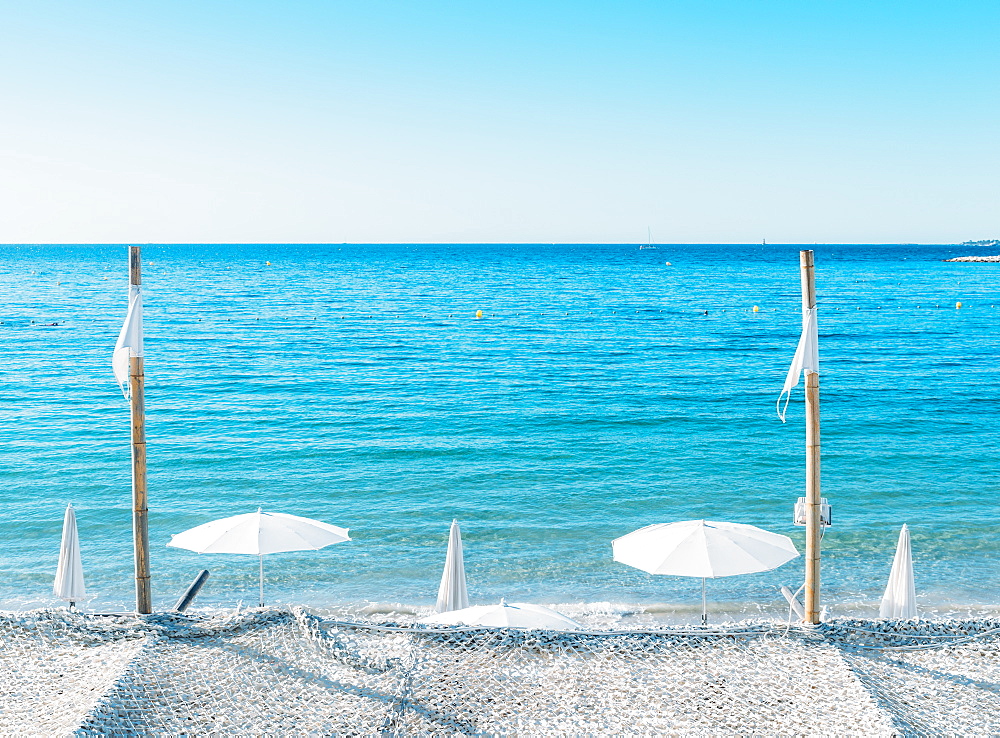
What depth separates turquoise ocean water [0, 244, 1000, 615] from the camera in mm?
13141

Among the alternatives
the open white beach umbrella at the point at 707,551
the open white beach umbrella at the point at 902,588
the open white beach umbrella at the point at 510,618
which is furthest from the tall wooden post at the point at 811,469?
the open white beach umbrella at the point at 902,588

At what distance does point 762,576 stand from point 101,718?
1013 cm

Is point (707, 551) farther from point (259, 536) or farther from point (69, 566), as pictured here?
point (69, 566)

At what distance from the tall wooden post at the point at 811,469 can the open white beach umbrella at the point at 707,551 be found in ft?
6.56

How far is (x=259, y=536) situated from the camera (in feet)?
32.1

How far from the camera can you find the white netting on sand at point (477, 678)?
5.30m

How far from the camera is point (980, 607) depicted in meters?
11.6

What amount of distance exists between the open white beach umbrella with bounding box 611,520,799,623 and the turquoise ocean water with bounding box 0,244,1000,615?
2718 millimetres

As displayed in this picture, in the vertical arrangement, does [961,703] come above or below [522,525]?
above

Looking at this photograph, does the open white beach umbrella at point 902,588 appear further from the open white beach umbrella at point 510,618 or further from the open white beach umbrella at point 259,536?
the open white beach umbrella at point 259,536

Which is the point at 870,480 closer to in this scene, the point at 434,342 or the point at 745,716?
the point at 745,716

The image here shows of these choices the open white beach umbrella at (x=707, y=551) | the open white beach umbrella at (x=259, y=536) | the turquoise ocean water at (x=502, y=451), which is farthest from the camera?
the turquoise ocean water at (x=502, y=451)

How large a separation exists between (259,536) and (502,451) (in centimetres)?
1128

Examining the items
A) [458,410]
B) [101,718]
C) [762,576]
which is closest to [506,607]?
[101,718]
